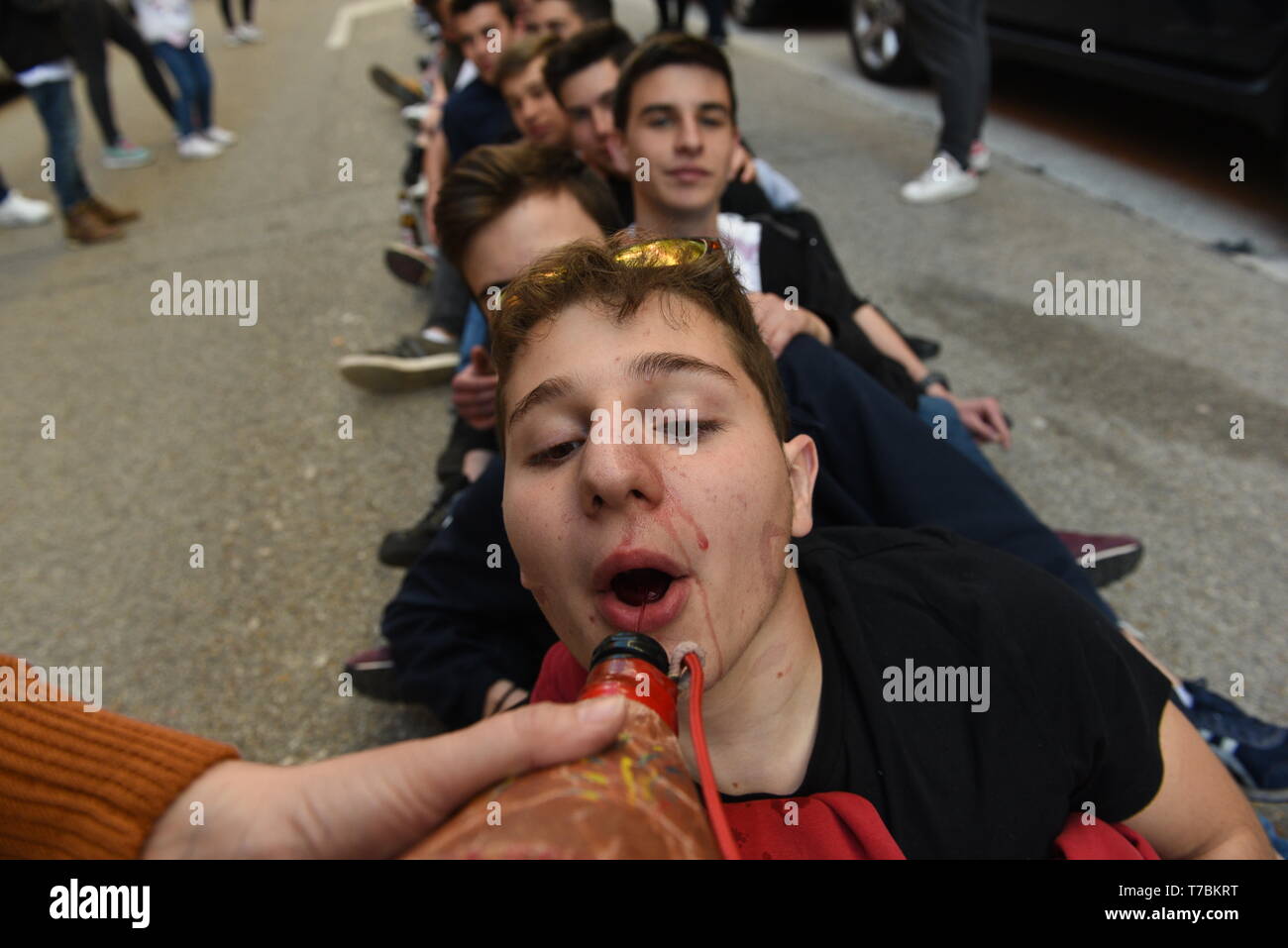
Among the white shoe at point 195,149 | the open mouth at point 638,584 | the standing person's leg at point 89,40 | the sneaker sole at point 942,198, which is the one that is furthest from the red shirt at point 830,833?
the white shoe at point 195,149

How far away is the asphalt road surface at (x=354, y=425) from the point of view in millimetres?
2633

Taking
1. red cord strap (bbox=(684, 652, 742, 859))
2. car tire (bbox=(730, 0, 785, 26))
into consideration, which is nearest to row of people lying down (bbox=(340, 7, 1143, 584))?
red cord strap (bbox=(684, 652, 742, 859))

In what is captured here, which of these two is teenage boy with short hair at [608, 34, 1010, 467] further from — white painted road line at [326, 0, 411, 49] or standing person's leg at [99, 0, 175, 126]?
white painted road line at [326, 0, 411, 49]

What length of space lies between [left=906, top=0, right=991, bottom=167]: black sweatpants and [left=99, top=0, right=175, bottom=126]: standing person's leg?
6.46 meters

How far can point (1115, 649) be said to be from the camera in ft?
4.56

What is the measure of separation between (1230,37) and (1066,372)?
6.61 ft

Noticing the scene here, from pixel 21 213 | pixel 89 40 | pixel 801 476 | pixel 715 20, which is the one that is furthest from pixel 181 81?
pixel 801 476

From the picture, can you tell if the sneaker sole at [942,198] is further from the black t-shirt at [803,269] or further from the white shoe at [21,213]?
the white shoe at [21,213]

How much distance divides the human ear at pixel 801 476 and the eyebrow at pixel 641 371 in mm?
239

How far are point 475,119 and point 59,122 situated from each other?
11.9 feet

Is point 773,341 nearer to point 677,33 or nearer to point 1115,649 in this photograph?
point 1115,649
